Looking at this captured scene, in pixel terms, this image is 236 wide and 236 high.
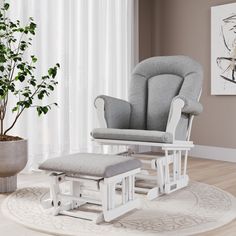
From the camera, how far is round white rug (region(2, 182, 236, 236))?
6.75ft

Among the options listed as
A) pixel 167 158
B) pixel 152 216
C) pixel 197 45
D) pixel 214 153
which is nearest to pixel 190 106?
pixel 167 158

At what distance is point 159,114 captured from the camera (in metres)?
3.25

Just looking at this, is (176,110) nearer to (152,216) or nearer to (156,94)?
(156,94)

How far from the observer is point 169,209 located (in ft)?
8.02

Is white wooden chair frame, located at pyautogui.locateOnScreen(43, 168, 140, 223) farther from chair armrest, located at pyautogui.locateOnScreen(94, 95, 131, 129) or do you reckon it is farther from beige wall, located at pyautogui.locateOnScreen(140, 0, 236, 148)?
beige wall, located at pyautogui.locateOnScreen(140, 0, 236, 148)

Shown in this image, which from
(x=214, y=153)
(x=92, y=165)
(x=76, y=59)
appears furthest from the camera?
(x=214, y=153)

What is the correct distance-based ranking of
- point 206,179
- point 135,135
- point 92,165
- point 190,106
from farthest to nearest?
point 206,179 < point 190,106 < point 135,135 < point 92,165

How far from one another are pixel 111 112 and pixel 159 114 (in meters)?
0.43

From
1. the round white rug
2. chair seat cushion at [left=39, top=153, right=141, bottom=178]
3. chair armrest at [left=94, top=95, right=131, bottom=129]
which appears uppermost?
chair armrest at [left=94, top=95, right=131, bottom=129]

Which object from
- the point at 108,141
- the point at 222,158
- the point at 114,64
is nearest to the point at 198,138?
the point at 222,158

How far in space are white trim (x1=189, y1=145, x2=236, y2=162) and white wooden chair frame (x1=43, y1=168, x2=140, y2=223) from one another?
7.16ft

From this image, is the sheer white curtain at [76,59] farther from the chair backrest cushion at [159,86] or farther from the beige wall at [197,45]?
the chair backrest cushion at [159,86]

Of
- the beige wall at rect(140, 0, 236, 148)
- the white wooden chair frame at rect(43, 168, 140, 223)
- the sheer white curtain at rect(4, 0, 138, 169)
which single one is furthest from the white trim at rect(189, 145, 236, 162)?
the white wooden chair frame at rect(43, 168, 140, 223)

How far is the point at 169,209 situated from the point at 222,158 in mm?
2114
